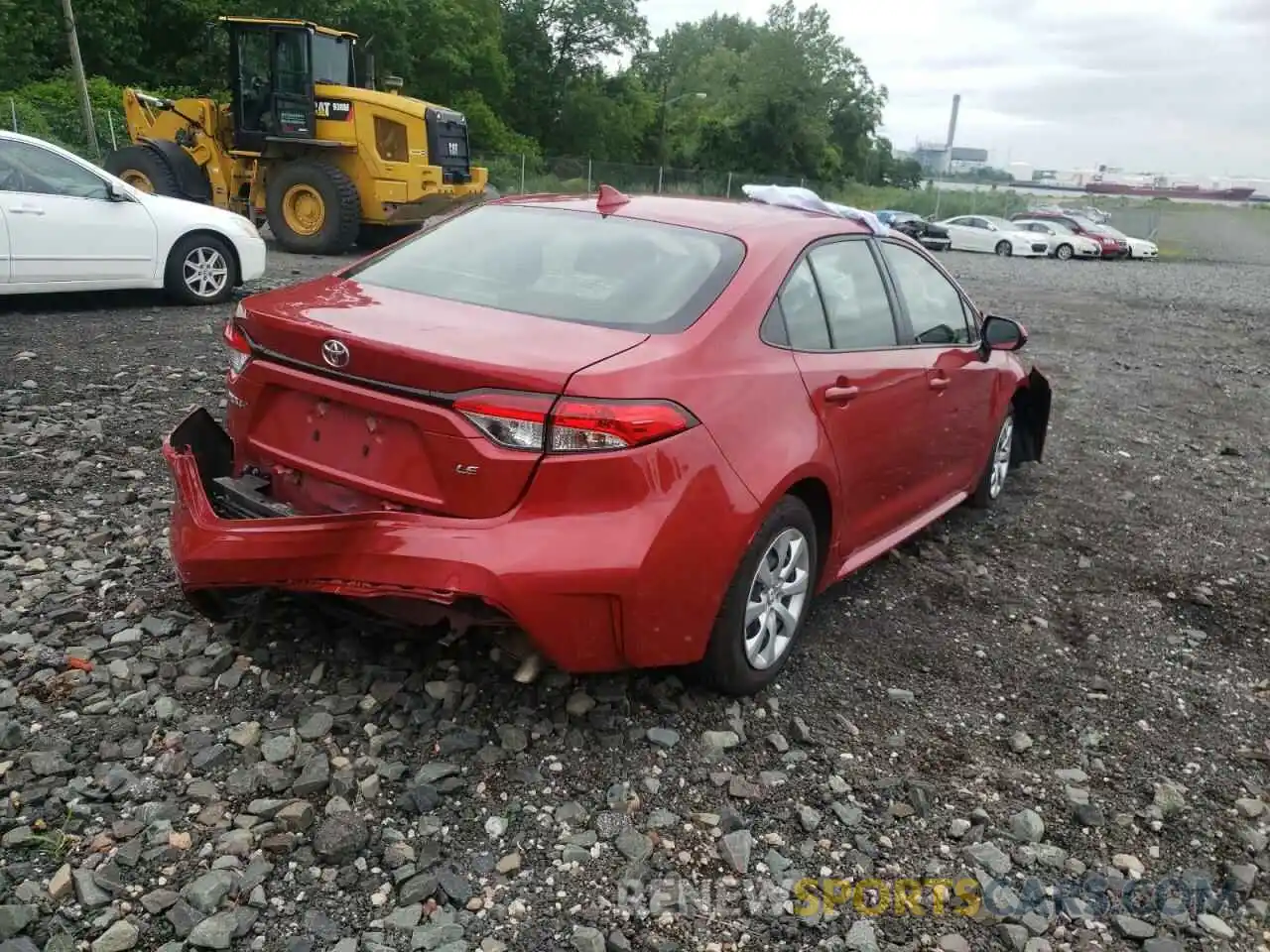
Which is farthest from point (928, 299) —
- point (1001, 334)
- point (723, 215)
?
point (723, 215)

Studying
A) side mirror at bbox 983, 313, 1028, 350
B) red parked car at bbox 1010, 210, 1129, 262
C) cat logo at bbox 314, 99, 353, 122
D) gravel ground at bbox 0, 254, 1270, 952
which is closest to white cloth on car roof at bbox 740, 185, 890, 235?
side mirror at bbox 983, 313, 1028, 350

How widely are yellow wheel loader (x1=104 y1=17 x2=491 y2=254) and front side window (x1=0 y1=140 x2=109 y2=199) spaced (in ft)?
19.2

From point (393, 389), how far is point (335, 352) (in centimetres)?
25

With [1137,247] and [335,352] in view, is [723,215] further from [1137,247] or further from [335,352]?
[1137,247]

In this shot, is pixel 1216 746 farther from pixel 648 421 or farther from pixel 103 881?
pixel 103 881

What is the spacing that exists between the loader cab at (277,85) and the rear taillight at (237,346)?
11.9 meters

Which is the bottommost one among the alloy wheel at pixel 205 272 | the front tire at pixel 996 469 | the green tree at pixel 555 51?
the front tire at pixel 996 469

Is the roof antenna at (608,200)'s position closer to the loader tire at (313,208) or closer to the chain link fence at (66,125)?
the loader tire at (313,208)

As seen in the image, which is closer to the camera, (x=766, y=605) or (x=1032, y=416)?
(x=766, y=605)

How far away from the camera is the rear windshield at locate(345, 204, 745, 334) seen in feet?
11.1

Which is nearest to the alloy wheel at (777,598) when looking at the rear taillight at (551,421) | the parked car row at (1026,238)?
the rear taillight at (551,421)

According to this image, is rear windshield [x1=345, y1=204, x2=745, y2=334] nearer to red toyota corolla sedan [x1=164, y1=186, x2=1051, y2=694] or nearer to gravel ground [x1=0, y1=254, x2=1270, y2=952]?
red toyota corolla sedan [x1=164, y1=186, x2=1051, y2=694]

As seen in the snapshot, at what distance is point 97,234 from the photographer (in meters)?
8.52

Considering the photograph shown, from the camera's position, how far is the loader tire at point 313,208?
46.9 feet
